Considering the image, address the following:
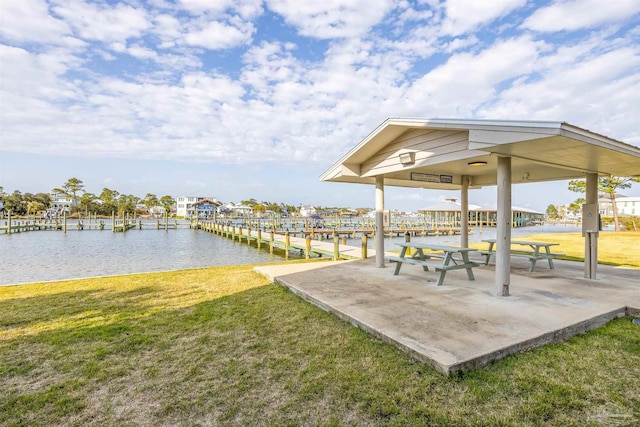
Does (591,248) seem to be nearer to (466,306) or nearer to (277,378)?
(466,306)

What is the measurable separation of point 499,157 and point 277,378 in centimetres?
437

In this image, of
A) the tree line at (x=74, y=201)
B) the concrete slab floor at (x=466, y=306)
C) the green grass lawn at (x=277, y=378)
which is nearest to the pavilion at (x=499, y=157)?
the concrete slab floor at (x=466, y=306)

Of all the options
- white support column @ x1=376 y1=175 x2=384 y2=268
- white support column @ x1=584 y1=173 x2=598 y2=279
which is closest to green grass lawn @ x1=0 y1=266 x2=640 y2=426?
white support column @ x1=584 y1=173 x2=598 y2=279

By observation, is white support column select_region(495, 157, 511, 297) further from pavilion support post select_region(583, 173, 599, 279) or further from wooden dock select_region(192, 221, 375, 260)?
wooden dock select_region(192, 221, 375, 260)

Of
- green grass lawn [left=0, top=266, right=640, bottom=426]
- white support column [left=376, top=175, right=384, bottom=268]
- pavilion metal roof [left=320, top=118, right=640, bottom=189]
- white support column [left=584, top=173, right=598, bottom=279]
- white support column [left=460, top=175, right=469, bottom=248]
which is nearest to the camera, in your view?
green grass lawn [left=0, top=266, right=640, bottom=426]

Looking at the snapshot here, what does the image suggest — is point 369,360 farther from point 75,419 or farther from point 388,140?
point 388,140

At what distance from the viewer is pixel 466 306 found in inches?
175

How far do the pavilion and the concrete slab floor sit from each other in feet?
2.06

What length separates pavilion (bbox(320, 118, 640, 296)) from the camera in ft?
13.4

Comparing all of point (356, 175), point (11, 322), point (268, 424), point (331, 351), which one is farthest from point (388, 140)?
point (11, 322)

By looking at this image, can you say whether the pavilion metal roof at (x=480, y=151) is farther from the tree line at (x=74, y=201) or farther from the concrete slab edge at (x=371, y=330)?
the tree line at (x=74, y=201)

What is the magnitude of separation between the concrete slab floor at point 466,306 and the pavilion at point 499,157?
63 centimetres

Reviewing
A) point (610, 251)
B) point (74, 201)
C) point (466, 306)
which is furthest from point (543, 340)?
point (74, 201)

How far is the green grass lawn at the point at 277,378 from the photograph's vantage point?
2326 mm
